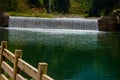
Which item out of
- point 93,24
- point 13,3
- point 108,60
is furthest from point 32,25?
point 108,60

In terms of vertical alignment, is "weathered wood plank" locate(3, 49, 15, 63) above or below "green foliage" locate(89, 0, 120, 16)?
below

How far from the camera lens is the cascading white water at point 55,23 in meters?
65.1

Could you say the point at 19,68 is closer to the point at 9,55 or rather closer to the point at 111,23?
the point at 9,55

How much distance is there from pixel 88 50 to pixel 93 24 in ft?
98.0

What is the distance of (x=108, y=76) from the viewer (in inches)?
882

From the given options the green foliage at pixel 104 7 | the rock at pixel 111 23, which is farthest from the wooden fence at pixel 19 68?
the green foliage at pixel 104 7

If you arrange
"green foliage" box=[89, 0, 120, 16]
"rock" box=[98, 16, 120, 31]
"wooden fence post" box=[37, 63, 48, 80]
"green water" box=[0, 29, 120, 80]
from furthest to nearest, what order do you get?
"green foliage" box=[89, 0, 120, 16], "rock" box=[98, 16, 120, 31], "green water" box=[0, 29, 120, 80], "wooden fence post" box=[37, 63, 48, 80]

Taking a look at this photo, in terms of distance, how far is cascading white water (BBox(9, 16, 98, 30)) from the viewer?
65.1 metres

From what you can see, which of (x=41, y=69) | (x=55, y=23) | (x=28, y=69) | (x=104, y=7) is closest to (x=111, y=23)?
(x=55, y=23)

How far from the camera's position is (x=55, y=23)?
2628 inches

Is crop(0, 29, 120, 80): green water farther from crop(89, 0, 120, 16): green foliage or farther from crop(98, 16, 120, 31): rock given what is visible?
crop(89, 0, 120, 16): green foliage

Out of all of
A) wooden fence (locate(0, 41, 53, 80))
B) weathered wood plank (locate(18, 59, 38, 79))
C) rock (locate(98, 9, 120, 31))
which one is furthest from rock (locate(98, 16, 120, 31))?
weathered wood plank (locate(18, 59, 38, 79))

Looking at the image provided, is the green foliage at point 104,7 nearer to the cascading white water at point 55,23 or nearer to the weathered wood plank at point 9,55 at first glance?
the cascading white water at point 55,23

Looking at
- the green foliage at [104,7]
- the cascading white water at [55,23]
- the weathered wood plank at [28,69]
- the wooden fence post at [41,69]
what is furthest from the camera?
the green foliage at [104,7]
